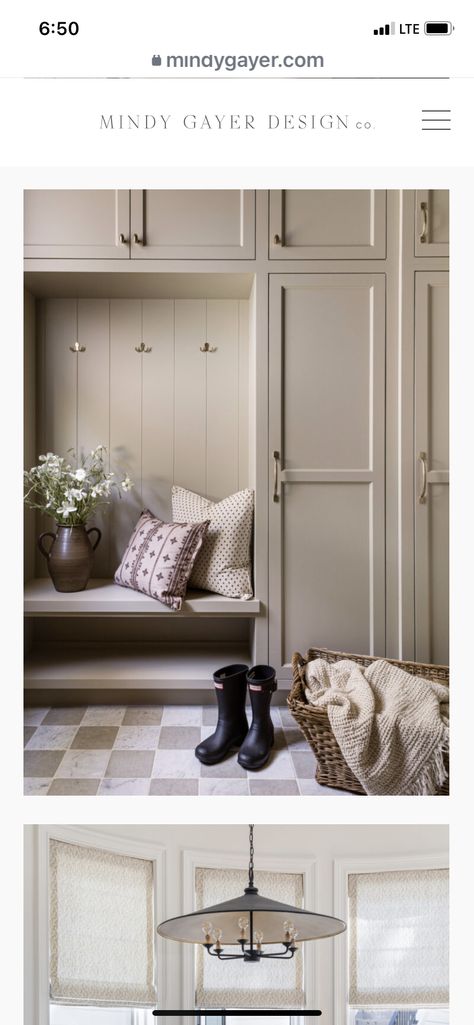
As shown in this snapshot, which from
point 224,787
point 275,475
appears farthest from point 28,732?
point 275,475

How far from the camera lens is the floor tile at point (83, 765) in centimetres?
148

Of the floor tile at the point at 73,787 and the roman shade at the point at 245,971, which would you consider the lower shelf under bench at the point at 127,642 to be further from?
the roman shade at the point at 245,971

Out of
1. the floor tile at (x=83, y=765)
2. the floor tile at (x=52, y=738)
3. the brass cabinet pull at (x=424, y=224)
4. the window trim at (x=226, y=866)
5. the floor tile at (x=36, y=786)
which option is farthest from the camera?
the brass cabinet pull at (x=424, y=224)

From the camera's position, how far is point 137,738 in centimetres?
169

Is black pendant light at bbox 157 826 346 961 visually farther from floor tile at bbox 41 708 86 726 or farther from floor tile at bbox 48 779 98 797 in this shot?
floor tile at bbox 41 708 86 726

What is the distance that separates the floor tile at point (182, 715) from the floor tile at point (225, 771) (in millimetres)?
238

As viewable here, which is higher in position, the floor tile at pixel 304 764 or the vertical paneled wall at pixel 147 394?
the vertical paneled wall at pixel 147 394

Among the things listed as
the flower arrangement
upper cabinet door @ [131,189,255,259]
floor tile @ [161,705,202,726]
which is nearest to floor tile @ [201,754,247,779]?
floor tile @ [161,705,202,726]

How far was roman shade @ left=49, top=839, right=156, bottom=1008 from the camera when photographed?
31.4 inches

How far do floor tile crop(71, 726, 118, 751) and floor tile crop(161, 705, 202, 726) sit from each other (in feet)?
0.54

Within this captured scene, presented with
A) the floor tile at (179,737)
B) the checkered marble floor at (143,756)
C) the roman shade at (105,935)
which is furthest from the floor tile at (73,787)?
the roman shade at (105,935)
